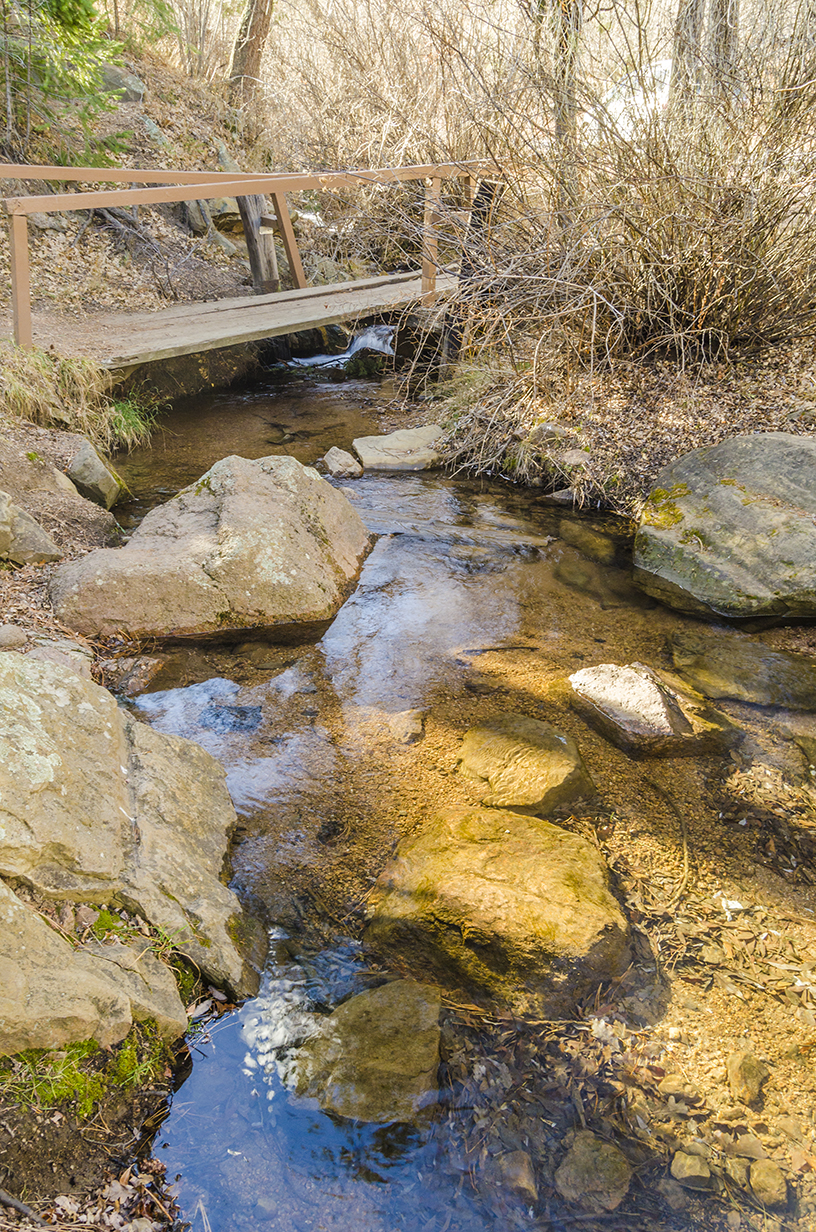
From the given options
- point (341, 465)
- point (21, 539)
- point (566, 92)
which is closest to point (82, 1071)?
point (21, 539)

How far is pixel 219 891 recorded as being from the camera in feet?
8.43

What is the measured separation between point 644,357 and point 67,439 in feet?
15.0

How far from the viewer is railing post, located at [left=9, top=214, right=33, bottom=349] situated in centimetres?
579

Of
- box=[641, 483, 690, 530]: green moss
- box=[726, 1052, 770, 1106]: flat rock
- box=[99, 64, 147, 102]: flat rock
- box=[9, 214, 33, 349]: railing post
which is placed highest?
box=[99, 64, 147, 102]: flat rock

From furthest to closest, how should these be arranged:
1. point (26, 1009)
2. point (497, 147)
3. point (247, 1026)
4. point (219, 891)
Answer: point (497, 147) → point (219, 891) → point (247, 1026) → point (26, 1009)

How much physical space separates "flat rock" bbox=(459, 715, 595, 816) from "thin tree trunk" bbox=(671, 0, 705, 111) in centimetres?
471

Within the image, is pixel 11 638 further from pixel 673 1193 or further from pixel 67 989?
pixel 673 1193

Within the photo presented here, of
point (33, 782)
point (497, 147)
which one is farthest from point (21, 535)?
point (497, 147)

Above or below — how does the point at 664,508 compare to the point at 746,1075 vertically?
above

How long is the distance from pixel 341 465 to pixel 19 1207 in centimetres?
540

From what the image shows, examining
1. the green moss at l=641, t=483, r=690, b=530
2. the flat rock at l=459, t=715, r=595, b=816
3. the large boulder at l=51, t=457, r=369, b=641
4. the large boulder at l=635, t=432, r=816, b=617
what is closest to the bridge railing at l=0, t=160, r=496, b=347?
the large boulder at l=51, t=457, r=369, b=641

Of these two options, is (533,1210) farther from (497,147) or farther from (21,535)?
(497,147)

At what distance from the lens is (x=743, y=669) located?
13.4 ft

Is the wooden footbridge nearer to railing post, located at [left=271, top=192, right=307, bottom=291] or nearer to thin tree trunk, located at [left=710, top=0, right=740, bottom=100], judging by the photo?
railing post, located at [left=271, top=192, right=307, bottom=291]
